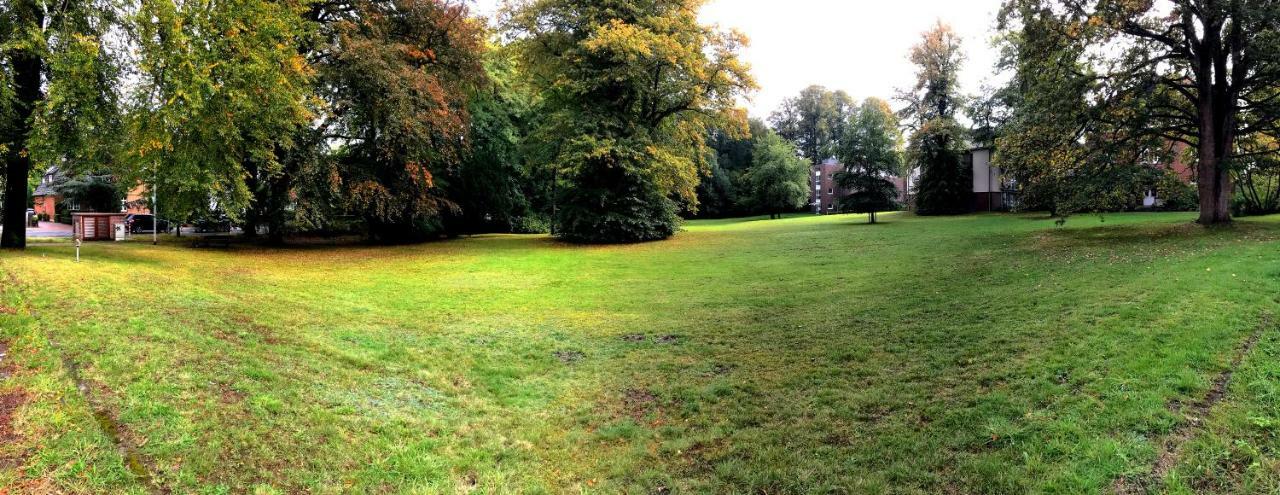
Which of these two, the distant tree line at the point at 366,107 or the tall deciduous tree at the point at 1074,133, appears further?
the tall deciduous tree at the point at 1074,133

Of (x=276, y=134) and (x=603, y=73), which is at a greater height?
(x=603, y=73)

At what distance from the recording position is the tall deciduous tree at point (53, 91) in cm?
1320

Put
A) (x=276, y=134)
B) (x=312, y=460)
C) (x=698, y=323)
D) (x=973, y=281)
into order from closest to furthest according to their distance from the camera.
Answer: (x=312, y=460) → (x=698, y=323) → (x=973, y=281) → (x=276, y=134)

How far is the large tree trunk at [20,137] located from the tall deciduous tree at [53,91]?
17mm

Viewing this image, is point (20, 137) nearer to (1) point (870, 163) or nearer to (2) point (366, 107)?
(2) point (366, 107)

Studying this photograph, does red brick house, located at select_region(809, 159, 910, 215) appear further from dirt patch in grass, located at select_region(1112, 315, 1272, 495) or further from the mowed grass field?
dirt patch in grass, located at select_region(1112, 315, 1272, 495)

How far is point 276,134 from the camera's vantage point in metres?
18.8

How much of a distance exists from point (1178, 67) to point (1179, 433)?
72.0 ft

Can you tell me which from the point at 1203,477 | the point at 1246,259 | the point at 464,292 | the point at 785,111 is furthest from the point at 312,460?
the point at 785,111

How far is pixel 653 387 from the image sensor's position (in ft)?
23.5

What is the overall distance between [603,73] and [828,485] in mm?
24807

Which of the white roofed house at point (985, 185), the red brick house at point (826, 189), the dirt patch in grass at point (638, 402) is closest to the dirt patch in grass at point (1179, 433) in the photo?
the dirt patch in grass at point (638, 402)

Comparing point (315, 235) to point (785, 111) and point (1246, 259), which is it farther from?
point (785, 111)

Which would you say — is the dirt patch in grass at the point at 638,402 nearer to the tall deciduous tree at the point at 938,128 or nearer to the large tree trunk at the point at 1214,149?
the large tree trunk at the point at 1214,149
